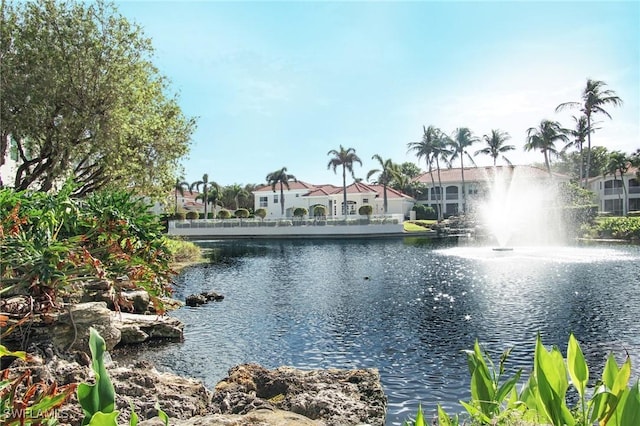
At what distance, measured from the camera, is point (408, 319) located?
12906 millimetres

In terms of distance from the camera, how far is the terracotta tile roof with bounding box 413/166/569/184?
6656 centimetres

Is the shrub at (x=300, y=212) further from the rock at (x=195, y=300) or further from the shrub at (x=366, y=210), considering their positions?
the rock at (x=195, y=300)

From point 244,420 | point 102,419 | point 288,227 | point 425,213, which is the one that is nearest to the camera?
point 102,419

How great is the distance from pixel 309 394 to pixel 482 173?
222ft

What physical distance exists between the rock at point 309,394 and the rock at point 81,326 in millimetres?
3024

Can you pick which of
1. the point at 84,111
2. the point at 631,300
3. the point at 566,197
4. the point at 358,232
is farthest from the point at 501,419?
the point at 566,197

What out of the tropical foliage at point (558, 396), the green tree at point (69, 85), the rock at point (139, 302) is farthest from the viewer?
the green tree at point (69, 85)

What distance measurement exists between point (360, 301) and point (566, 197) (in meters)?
40.1

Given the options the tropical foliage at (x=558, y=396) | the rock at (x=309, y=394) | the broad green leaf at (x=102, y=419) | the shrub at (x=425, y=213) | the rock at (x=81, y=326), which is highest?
the shrub at (x=425, y=213)

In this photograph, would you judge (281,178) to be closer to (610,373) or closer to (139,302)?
(139,302)

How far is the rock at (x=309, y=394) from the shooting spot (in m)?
6.20

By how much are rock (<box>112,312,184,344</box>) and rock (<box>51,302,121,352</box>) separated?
1195mm

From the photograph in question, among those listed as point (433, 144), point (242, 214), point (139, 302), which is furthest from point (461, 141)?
point (139, 302)

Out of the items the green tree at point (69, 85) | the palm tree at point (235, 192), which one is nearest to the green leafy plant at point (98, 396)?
the green tree at point (69, 85)
